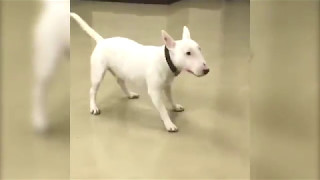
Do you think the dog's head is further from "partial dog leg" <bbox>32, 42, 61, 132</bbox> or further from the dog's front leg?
"partial dog leg" <bbox>32, 42, 61, 132</bbox>

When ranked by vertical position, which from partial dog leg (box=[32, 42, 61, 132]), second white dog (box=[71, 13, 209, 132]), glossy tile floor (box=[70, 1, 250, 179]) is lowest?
glossy tile floor (box=[70, 1, 250, 179])

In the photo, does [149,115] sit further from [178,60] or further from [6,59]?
[6,59]

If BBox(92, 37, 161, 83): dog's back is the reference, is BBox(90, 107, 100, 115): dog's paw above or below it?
below

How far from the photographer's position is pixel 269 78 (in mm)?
441

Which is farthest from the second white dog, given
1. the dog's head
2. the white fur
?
the white fur

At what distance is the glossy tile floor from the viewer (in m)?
1.01

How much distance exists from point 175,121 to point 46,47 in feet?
3.04

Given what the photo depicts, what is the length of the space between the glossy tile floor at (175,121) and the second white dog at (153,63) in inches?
2.1

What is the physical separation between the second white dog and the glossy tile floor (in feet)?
0.18

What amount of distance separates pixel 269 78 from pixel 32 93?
21 cm

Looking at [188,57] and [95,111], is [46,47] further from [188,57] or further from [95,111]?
[95,111]

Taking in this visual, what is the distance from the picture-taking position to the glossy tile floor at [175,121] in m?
1.01

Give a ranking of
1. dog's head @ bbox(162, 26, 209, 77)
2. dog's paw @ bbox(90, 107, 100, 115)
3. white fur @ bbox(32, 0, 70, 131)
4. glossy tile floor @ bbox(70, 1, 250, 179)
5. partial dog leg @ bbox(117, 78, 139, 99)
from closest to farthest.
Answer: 1. white fur @ bbox(32, 0, 70, 131)
2. glossy tile floor @ bbox(70, 1, 250, 179)
3. dog's head @ bbox(162, 26, 209, 77)
4. dog's paw @ bbox(90, 107, 100, 115)
5. partial dog leg @ bbox(117, 78, 139, 99)

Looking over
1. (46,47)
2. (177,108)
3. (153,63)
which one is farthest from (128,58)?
(46,47)
